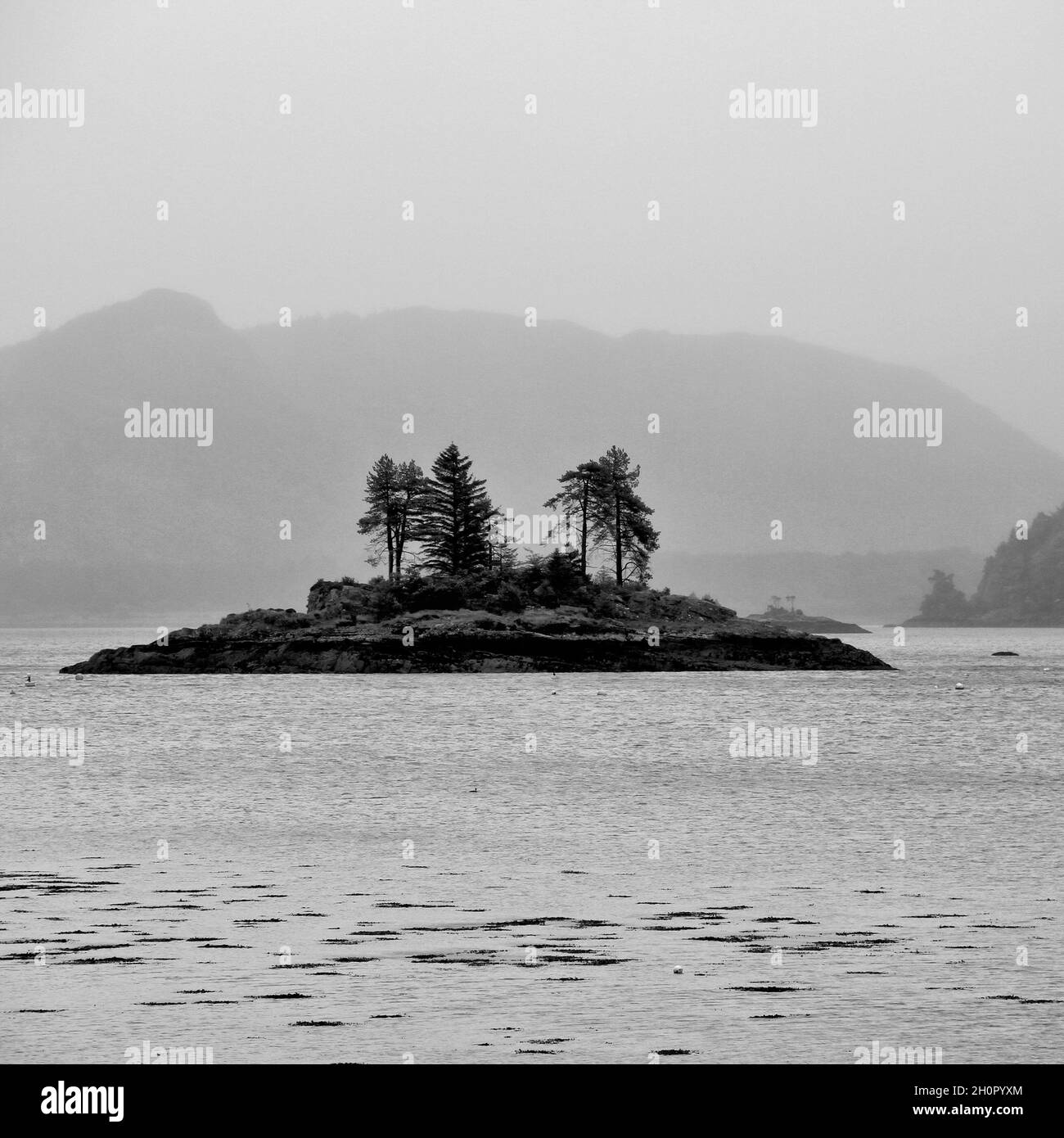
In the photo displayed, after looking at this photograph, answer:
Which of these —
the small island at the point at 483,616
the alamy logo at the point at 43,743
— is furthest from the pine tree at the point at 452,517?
the alamy logo at the point at 43,743

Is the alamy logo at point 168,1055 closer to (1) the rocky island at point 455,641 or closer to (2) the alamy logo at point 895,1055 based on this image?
(2) the alamy logo at point 895,1055

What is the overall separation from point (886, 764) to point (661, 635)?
9022 cm

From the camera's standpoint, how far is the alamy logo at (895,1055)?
15711mm

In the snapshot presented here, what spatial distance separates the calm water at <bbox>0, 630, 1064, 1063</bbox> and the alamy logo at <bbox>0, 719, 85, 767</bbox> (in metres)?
1.40

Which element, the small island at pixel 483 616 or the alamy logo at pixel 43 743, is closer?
the alamy logo at pixel 43 743

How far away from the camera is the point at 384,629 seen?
15112 centimetres

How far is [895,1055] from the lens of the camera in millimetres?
15961

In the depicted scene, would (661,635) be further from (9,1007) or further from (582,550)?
(9,1007)

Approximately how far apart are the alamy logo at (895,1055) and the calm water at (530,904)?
0.61ft

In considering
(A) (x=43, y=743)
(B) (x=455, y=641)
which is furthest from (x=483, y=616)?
(A) (x=43, y=743)

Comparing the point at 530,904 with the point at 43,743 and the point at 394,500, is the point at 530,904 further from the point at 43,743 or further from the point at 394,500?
the point at 394,500

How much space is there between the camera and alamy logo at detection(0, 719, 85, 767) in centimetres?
6825
